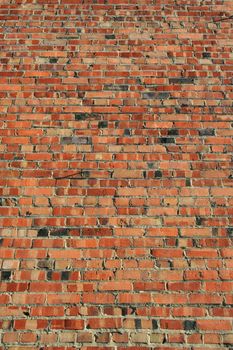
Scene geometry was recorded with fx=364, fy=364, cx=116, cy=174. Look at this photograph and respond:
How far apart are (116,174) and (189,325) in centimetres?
119

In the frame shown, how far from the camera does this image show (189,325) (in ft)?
7.80

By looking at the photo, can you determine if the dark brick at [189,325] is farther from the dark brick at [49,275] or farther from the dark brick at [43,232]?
the dark brick at [43,232]

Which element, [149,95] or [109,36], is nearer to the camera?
[149,95]

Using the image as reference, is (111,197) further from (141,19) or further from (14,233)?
(141,19)

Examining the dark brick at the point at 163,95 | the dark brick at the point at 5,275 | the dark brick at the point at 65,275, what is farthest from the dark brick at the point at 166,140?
the dark brick at the point at 5,275

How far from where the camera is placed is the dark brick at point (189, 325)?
93.4 inches

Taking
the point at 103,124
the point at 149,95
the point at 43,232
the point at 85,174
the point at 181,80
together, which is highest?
the point at 181,80

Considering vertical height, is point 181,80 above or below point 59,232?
above

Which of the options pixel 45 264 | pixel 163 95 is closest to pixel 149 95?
pixel 163 95

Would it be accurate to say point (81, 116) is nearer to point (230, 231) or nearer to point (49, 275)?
point (49, 275)

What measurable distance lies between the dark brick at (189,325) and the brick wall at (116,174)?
12 mm

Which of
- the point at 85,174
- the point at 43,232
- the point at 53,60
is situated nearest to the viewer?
the point at 43,232

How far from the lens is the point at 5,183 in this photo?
9.22 ft

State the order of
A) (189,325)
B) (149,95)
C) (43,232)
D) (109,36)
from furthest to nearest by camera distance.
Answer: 1. (109,36)
2. (149,95)
3. (43,232)
4. (189,325)
